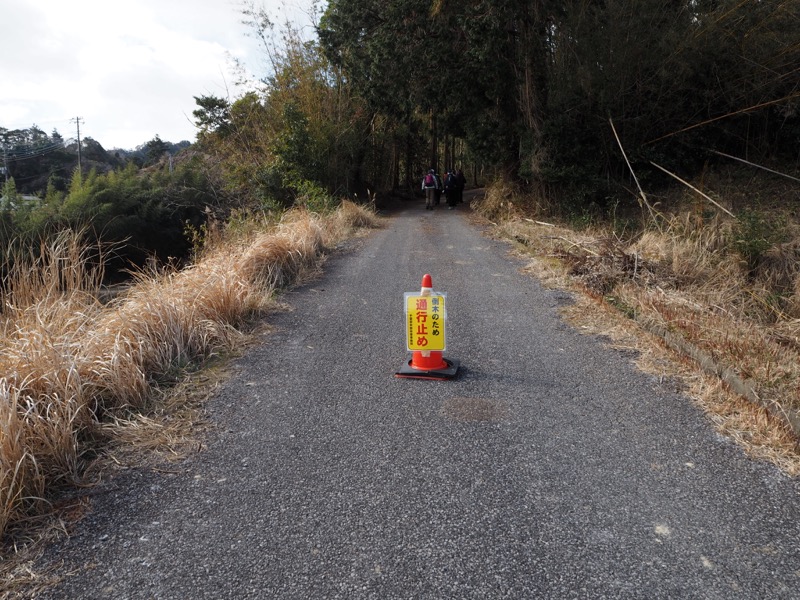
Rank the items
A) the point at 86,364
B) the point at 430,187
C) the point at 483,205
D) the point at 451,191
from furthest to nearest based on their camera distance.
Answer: the point at 451,191 → the point at 430,187 → the point at 483,205 → the point at 86,364

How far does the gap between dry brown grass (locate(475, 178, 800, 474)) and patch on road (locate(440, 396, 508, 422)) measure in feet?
4.92

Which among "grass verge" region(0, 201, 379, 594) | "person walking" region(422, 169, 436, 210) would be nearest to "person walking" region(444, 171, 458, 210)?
"person walking" region(422, 169, 436, 210)

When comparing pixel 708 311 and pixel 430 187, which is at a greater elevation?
pixel 430 187

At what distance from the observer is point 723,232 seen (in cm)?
916

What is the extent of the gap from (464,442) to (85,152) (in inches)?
2110

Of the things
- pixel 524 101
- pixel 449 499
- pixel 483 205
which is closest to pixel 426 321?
pixel 449 499

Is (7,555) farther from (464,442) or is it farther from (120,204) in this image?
(120,204)

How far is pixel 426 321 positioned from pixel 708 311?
3312 mm

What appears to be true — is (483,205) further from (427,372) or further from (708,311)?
(427,372)

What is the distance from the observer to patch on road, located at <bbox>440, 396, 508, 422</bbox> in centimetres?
397

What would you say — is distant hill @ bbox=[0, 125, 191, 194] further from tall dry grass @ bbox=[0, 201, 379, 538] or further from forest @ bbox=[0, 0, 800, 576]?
tall dry grass @ bbox=[0, 201, 379, 538]

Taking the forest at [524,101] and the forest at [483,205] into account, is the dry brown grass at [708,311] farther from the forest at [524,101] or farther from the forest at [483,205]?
the forest at [524,101]

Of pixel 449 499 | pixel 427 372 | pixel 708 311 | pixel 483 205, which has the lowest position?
pixel 449 499

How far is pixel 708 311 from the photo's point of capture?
19.6 feet
